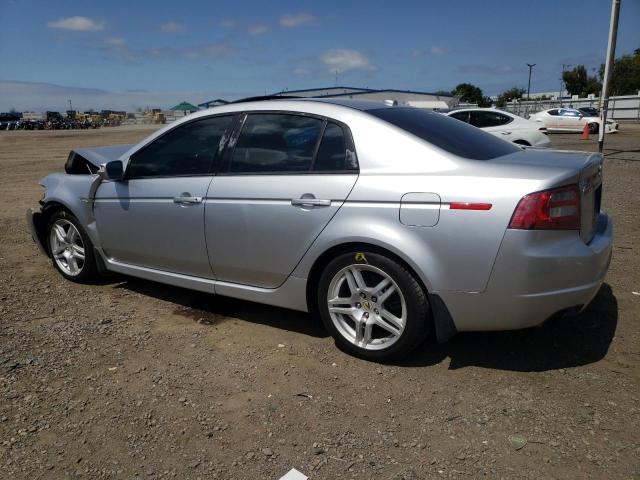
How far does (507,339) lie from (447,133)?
4.80 ft

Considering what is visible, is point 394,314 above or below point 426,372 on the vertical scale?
above

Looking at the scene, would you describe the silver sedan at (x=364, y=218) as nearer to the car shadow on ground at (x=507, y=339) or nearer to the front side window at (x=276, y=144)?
the front side window at (x=276, y=144)

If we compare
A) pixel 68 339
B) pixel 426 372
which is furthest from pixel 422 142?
pixel 68 339

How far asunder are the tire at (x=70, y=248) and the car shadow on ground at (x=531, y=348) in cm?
307

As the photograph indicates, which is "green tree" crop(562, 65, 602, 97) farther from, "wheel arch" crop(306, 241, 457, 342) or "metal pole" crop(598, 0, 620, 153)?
"wheel arch" crop(306, 241, 457, 342)

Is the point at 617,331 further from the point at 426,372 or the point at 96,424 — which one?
the point at 96,424

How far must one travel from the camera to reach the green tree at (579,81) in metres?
80.1

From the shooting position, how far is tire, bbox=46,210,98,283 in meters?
4.86

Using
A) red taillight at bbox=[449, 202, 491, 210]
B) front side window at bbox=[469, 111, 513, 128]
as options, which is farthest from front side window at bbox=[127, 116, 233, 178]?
front side window at bbox=[469, 111, 513, 128]

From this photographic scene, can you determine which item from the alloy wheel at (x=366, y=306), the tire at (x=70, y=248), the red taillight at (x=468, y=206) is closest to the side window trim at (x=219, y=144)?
the tire at (x=70, y=248)

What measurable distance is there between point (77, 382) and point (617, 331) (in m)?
3.59

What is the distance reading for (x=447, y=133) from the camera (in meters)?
3.60

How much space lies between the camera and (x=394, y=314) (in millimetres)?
3330

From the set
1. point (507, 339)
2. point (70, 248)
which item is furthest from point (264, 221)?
point (70, 248)
